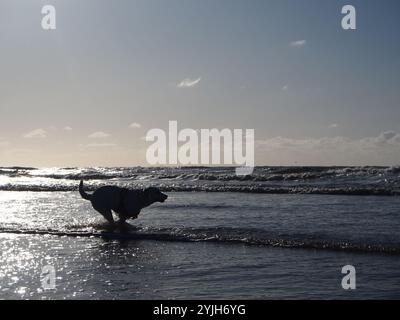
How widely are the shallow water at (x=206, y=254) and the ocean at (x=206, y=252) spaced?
0.02 m

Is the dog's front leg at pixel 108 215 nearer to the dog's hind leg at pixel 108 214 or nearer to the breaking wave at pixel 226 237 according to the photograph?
the dog's hind leg at pixel 108 214

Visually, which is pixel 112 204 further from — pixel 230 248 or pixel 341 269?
pixel 341 269

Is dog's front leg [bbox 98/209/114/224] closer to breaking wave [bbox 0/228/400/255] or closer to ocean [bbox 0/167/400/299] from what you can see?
ocean [bbox 0/167/400/299]

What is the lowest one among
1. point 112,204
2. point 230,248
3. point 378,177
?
point 230,248

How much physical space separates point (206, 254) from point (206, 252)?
211 mm

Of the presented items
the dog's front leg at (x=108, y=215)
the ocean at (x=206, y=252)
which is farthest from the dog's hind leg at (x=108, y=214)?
the ocean at (x=206, y=252)

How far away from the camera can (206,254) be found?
35.8 ft

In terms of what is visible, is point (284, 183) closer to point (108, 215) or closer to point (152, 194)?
point (152, 194)

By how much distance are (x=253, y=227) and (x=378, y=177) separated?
23.5m

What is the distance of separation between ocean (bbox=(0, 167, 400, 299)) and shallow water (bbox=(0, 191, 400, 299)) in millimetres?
20

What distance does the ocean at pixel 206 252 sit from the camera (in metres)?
8.30
